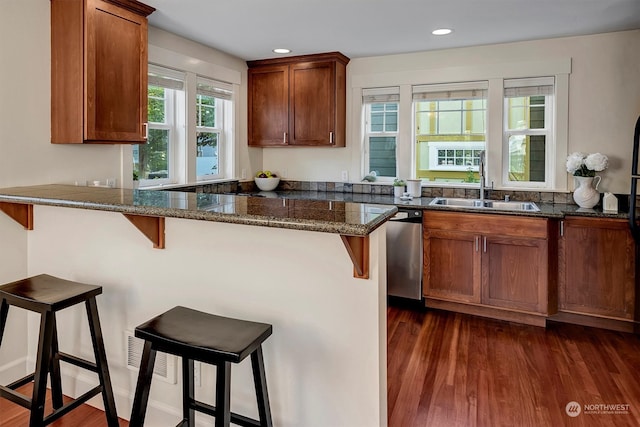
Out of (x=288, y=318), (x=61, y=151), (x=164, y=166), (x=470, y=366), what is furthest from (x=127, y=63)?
(x=470, y=366)

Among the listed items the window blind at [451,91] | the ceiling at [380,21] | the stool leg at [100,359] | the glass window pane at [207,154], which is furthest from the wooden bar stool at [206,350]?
the window blind at [451,91]

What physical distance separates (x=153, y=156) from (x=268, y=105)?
141 centimetres

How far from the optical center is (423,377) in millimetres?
2496

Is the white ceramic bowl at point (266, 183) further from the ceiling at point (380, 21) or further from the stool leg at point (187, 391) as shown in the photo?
the stool leg at point (187, 391)

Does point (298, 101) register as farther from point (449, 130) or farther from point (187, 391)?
point (187, 391)

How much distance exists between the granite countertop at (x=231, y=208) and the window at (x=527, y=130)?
2600mm

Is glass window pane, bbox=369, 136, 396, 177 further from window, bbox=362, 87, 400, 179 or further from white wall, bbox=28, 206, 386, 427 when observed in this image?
white wall, bbox=28, 206, 386, 427

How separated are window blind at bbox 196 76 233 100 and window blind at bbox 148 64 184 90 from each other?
0.23 meters

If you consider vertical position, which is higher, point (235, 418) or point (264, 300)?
point (264, 300)

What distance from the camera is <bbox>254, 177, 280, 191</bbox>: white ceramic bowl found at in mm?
4540

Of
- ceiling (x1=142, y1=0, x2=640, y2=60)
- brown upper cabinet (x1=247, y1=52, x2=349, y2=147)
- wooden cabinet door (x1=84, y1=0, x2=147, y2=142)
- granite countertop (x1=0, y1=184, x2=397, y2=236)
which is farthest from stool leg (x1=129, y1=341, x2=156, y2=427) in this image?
brown upper cabinet (x1=247, y1=52, x2=349, y2=147)

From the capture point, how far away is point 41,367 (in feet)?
5.74

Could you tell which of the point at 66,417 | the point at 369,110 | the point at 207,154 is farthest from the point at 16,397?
the point at 369,110

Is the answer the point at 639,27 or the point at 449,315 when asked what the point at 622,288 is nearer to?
the point at 449,315
